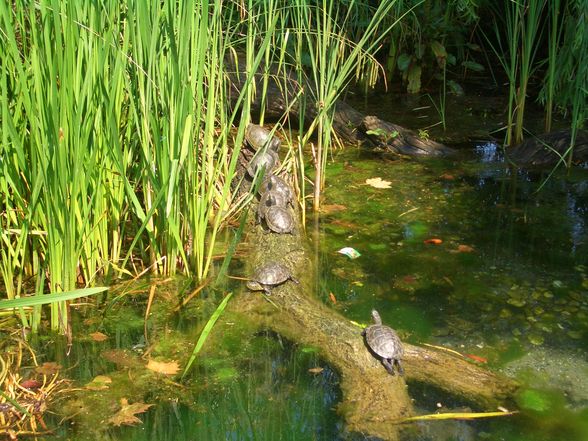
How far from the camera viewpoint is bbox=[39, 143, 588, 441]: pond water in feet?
8.70

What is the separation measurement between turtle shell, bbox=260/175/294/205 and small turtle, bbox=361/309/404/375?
1.48 m

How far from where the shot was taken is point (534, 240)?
4.27m

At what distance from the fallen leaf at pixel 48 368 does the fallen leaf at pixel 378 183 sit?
290 cm

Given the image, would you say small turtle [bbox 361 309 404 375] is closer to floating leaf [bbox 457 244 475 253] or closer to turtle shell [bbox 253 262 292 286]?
turtle shell [bbox 253 262 292 286]

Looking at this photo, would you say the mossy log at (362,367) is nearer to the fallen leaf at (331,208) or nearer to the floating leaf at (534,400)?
the floating leaf at (534,400)

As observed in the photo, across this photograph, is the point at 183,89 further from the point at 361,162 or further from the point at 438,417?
the point at 361,162

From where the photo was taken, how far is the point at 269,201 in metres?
4.23

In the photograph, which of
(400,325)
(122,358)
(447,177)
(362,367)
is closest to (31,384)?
(122,358)

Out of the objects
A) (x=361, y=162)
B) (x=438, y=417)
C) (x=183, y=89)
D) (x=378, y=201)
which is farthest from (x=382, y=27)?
(x=438, y=417)

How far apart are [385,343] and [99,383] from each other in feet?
3.86

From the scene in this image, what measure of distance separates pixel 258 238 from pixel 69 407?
1.73 meters

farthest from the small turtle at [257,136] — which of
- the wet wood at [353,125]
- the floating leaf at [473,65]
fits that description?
the floating leaf at [473,65]

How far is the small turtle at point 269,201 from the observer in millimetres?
4203

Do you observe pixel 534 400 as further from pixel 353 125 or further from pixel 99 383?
pixel 353 125
